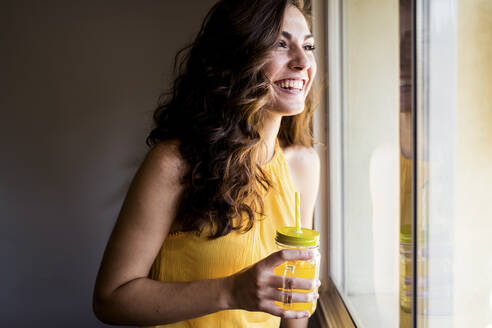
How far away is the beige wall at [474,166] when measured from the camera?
0.51 m

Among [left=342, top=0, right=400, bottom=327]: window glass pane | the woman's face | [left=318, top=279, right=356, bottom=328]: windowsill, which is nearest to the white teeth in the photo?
the woman's face

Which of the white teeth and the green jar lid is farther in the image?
the white teeth

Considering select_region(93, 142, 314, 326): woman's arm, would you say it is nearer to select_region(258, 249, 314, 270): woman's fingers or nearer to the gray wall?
select_region(258, 249, 314, 270): woman's fingers

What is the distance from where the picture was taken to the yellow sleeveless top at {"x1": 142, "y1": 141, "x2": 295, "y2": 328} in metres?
0.75

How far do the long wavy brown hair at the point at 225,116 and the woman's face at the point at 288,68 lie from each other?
2 centimetres

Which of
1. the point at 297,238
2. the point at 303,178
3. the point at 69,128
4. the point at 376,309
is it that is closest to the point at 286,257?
the point at 297,238

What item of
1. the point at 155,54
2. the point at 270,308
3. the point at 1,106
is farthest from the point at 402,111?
the point at 1,106

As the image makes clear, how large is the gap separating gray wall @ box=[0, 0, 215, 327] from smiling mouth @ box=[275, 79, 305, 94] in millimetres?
1659

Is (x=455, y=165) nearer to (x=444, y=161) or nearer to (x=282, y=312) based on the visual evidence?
(x=444, y=161)

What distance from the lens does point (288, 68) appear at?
0.76m

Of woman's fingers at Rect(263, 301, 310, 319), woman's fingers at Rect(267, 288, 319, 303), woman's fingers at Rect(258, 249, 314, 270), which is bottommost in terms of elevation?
woman's fingers at Rect(263, 301, 310, 319)

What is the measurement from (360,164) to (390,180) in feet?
0.80

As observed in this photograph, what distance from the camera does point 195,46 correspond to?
2.68ft

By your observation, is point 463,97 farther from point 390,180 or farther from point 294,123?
point 294,123
